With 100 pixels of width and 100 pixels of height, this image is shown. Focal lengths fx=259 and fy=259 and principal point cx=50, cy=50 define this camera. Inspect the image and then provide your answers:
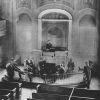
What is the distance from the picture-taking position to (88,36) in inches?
800

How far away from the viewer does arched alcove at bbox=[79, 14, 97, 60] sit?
2016cm

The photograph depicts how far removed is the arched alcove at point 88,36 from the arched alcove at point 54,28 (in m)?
1.13

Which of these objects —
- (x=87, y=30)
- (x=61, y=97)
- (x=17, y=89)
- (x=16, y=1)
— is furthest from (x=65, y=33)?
(x=61, y=97)

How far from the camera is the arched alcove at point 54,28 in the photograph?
21047 mm

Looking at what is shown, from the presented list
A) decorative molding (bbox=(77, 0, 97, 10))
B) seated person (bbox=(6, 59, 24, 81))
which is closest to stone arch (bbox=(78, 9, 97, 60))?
decorative molding (bbox=(77, 0, 97, 10))

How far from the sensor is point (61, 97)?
12.6m

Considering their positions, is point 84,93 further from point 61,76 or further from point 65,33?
point 65,33

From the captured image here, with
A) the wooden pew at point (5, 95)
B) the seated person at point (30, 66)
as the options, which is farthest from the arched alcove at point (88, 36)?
the wooden pew at point (5, 95)

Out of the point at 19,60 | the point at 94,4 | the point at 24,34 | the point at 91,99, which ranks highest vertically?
the point at 94,4

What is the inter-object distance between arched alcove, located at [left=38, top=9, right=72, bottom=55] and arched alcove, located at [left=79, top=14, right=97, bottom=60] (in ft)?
3.69

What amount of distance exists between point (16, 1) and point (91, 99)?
1202cm

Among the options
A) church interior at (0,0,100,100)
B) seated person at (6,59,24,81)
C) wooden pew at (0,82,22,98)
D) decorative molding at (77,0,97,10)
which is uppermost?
decorative molding at (77,0,97,10)

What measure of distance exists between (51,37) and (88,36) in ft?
→ 10.4

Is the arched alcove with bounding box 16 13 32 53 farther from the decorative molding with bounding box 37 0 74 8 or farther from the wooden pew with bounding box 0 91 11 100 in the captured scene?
the wooden pew with bounding box 0 91 11 100
